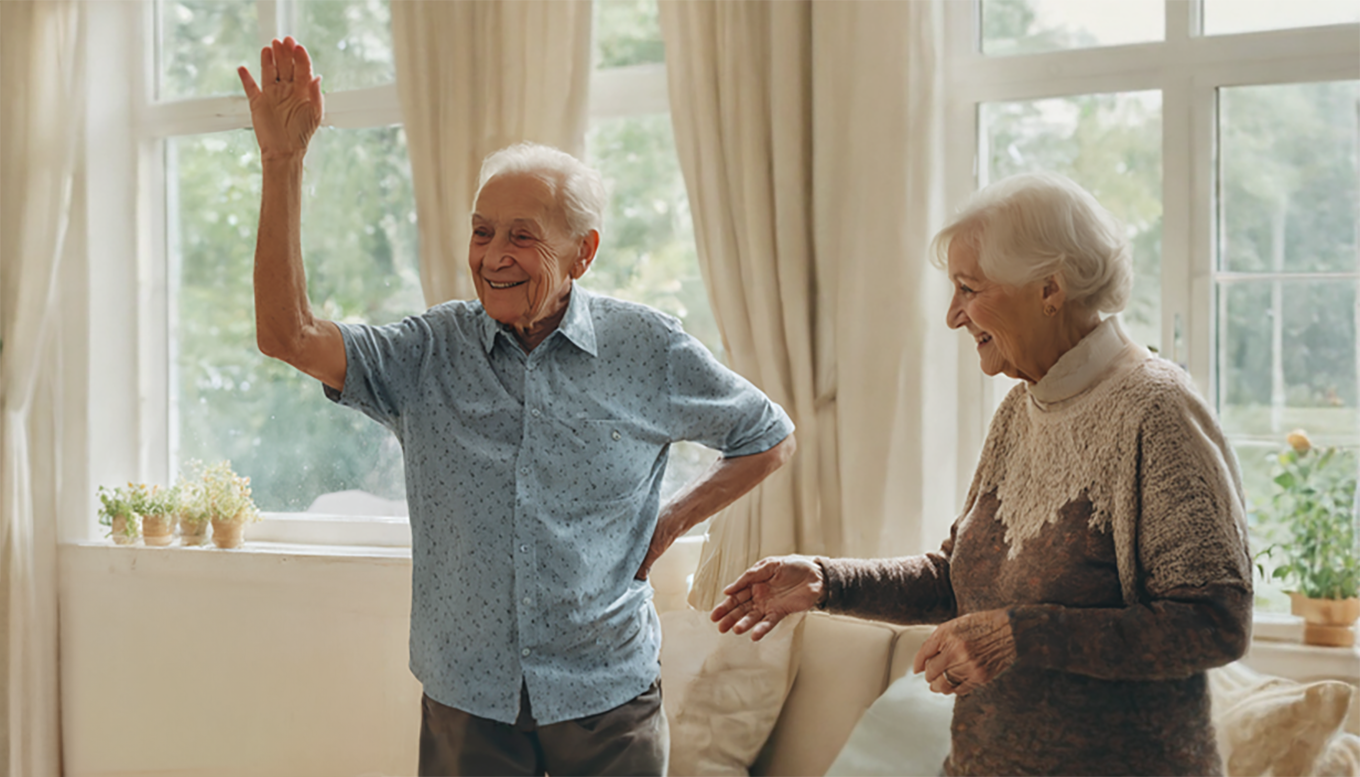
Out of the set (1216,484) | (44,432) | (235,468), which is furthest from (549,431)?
(44,432)

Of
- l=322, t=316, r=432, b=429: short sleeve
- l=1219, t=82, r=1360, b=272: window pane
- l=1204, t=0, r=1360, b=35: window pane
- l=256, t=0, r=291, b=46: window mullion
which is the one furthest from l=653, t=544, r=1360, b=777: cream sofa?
l=256, t=0, r=291, b=46: window mullion

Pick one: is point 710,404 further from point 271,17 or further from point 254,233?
point 271,17

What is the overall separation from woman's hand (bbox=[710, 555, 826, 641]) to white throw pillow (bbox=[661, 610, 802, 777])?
35.1 inches

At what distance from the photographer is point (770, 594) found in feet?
4.98

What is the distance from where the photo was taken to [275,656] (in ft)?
10.3

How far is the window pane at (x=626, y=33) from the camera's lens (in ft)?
9.74

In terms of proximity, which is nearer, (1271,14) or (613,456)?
(613,456)

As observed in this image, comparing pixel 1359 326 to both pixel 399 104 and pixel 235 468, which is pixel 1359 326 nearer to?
pixel 399 104

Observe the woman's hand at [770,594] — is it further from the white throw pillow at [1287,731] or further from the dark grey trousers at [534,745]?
the white throw pillow at [1287,731]

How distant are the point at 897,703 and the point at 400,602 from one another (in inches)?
57.1

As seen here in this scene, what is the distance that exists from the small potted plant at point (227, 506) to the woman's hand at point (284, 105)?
2009 millimetres

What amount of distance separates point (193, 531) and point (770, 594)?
2399 mm

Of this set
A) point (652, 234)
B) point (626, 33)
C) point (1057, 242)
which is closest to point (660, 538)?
point (1057, 242)

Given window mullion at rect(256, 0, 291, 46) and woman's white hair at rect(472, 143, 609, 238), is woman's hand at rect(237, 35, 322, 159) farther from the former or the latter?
window mullion at rect(256, 0, 291, 46)
